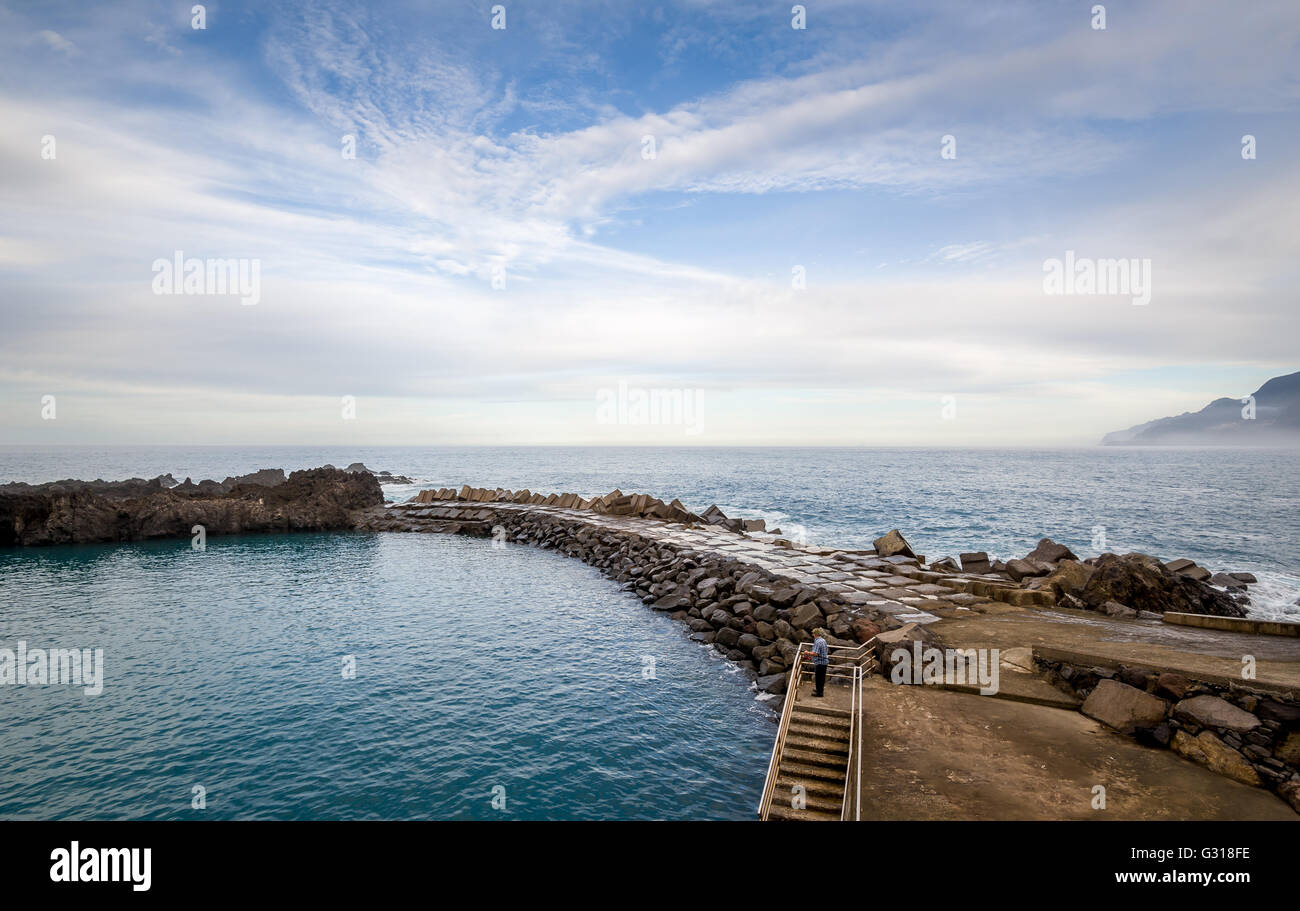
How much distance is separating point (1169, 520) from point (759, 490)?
5005 cm

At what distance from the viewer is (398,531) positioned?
49.9 m

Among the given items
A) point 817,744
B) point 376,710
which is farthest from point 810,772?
point 376,710

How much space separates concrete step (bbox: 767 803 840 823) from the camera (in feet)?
36.3

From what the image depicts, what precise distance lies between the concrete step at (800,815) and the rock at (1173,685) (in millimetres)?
7709

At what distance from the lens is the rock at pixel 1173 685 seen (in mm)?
12625

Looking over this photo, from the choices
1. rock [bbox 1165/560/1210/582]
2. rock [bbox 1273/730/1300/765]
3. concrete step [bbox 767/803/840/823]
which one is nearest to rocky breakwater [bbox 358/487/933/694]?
concrete step [bbox 767/803/840/823]

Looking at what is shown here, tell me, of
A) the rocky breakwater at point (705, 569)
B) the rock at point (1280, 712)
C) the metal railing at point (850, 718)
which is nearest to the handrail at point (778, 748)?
the metal railing at point (850, 718)

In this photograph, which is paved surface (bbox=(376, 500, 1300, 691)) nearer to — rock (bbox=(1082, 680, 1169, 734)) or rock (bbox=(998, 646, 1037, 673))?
rock (bbox=(998, 646, 1037, 673))

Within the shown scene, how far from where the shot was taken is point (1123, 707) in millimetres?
12750

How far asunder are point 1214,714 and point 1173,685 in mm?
960

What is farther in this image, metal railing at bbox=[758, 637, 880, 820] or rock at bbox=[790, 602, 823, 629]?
rock at bbox=[790, 602, 823, 629]

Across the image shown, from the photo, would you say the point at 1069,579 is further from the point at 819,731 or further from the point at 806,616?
the point at 819,731

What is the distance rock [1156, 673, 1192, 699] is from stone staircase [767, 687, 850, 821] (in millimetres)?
6563
